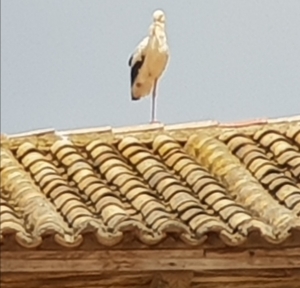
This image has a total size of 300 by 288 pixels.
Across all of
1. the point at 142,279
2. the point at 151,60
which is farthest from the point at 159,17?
the point at 142,279

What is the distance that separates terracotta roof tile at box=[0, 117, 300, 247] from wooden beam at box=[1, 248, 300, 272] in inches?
3.3

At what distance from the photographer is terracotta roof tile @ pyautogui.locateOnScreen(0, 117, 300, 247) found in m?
6.02

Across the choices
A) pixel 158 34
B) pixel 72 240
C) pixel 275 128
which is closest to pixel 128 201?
pixel 72 240

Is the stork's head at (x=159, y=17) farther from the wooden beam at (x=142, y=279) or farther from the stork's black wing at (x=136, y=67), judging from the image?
the wooden beam at (x=142, y=279)

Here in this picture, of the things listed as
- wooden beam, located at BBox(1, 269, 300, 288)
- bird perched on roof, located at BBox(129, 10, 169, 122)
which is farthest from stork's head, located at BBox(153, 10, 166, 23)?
wooden beam, located at BBox(1, 269, 300, 288)

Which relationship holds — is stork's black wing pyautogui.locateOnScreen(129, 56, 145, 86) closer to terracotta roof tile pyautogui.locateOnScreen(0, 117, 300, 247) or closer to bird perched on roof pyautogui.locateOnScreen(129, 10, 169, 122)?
bird perched on roof pyautogui.locateOnScreen(129, 10, 169, 122)

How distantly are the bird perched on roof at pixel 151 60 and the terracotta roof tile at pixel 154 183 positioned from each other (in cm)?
189

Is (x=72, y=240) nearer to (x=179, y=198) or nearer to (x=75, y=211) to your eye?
(x=75, y=211)

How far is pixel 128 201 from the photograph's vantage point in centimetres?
648

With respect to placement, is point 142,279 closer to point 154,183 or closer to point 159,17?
point 154,183

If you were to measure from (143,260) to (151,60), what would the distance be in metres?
3.67

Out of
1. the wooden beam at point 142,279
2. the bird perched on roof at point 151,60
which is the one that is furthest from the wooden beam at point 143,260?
the bird perched on roof at point 151,60

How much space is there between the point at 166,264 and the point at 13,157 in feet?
4.90

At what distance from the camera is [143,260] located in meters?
5.99
